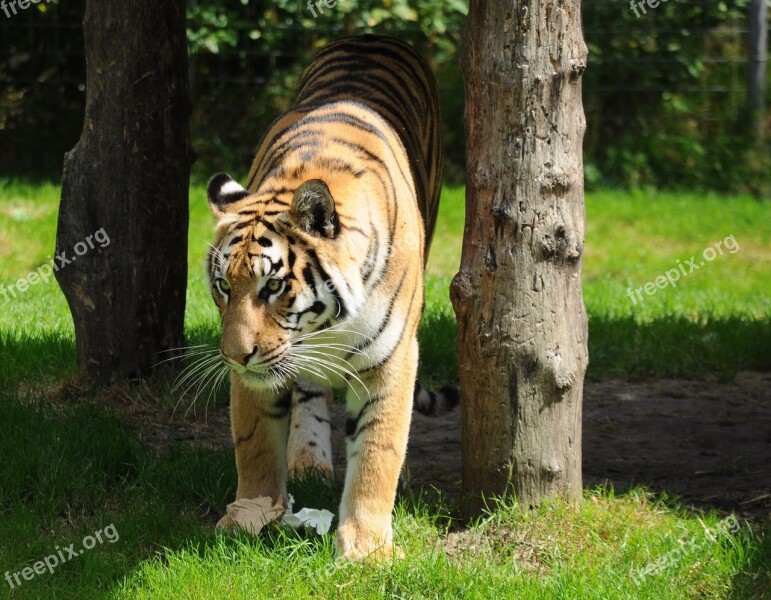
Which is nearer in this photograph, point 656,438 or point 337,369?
point 337,369

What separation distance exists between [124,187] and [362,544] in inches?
86.9

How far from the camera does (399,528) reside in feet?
12.5

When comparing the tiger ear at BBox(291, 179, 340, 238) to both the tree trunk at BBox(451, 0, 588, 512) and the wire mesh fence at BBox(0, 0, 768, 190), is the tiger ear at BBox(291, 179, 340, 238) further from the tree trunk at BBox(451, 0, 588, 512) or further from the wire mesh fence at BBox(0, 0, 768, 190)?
the wire mesh fence at BBox(0, 0, 768, 190)

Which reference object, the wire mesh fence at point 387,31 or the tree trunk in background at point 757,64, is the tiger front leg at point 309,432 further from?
the tree trunk in background at point 757,64

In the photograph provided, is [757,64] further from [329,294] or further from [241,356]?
[241,356]

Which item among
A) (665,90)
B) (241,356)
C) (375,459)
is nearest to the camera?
(241,356)

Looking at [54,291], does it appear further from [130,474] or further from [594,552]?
[594,552]

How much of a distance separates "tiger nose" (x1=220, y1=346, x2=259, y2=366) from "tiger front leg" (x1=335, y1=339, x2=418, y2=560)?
52cm

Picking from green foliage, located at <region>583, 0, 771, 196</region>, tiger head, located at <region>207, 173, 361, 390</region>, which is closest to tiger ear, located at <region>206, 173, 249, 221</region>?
tiger head, located at <region>207, 173, 361, 390</region>

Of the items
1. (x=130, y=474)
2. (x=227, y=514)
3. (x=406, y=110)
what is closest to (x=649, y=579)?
(x=227, y=514)

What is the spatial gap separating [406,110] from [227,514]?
205cm

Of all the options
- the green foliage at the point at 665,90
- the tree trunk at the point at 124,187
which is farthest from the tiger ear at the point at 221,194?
the green foliage at the point at 665,90

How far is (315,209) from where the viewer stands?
11.2 ft

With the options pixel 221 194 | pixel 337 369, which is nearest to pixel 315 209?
pixel 221 194
